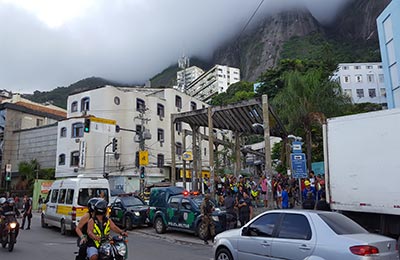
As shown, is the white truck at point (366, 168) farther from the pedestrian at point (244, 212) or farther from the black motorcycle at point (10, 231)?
the black motorcycle at point (10, 231)

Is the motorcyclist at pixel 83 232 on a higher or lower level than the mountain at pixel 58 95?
lower

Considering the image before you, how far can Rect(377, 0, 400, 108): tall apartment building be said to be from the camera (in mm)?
28562

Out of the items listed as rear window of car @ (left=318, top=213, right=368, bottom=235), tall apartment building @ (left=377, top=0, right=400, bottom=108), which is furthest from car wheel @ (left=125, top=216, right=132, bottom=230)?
tall apartment building @ (left=377, top=0, right=400, bottom=108)

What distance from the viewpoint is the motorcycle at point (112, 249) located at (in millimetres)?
5656

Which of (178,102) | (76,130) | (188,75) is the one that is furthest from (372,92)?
(188,75)

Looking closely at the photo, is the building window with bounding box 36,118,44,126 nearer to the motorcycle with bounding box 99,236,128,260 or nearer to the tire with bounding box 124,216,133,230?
the tire with bounding box 124,216,133,230

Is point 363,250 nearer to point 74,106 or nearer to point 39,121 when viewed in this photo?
point 74,106

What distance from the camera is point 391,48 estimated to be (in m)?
30.6

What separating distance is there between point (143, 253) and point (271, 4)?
117950 mm

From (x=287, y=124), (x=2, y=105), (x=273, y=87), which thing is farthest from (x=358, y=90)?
(x=2, y=105)

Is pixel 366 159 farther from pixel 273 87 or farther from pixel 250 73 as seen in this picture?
pixel 250 73

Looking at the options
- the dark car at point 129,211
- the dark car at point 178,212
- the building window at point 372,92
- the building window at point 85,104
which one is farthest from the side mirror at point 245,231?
the building window at point 372,92

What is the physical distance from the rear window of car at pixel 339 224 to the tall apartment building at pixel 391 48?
2623cm

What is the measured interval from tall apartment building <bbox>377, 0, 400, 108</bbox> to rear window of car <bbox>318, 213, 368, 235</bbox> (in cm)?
2623
